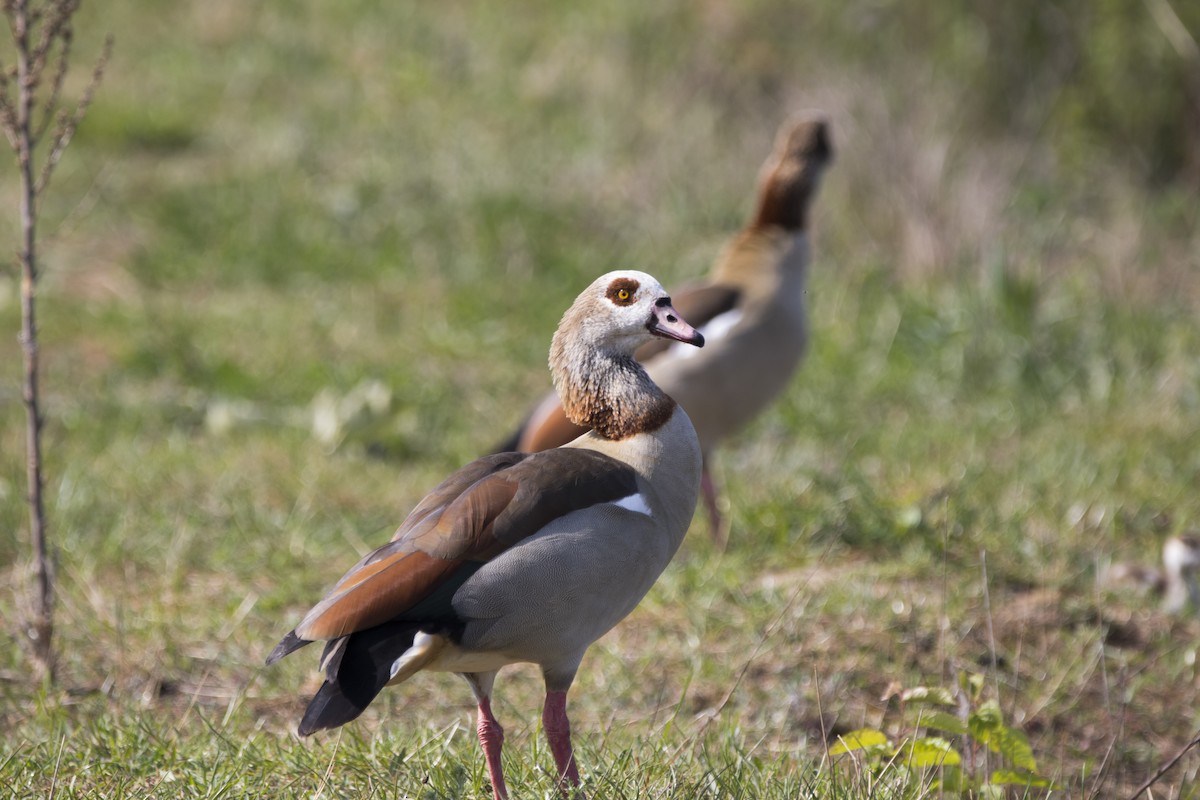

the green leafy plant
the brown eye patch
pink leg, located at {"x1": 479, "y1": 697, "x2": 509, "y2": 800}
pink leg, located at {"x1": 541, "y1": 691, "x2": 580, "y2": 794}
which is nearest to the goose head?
the brown eye patch

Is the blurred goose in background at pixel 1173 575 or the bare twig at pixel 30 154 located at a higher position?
the bare twig at pixel 30 154

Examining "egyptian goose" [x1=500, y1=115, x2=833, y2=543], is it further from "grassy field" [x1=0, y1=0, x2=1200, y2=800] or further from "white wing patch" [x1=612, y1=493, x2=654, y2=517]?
"white wing patch" [x1=612, y1=493, x2=654, y2=517]

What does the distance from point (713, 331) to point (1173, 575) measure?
1936mm

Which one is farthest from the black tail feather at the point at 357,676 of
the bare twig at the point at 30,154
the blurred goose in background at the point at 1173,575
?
the blurred goose in background at the point at 1173,575

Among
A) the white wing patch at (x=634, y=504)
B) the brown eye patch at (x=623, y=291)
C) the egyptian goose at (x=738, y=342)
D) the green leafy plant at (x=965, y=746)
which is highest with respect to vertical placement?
the brown eye patch at (x=623, y=291)

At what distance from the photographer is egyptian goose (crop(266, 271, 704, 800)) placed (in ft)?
10.4

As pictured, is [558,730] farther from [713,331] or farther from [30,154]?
[713,331]

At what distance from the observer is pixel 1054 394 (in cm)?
750

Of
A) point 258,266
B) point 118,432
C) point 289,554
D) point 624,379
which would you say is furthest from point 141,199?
point 624,379

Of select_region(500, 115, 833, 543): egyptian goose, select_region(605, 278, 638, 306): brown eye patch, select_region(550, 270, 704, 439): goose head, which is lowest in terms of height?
select_region(500, 115, 833, 543): egyptian goose

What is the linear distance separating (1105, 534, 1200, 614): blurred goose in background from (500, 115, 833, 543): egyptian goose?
57.0 inches

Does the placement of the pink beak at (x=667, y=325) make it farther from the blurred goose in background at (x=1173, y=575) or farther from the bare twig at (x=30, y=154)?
the blurred goose in background at (x=1173, y=575)

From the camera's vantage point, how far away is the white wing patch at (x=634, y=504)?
11.3 feet

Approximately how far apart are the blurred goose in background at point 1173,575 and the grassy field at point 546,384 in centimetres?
7
